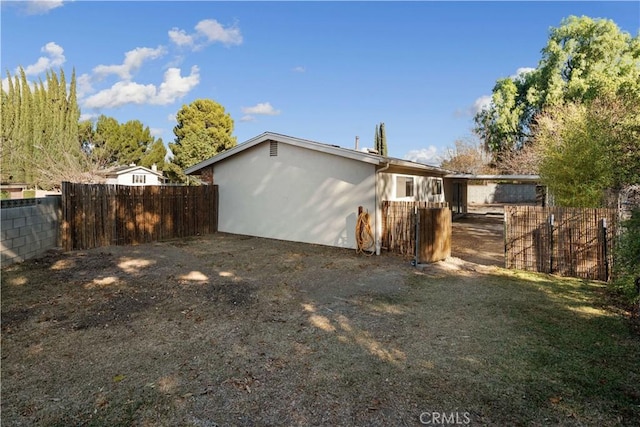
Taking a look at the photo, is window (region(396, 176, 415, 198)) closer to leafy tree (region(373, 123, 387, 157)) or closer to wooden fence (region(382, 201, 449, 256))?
wooden fence (region(382, 201, 449, 256))

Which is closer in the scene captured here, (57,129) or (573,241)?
(573,241)

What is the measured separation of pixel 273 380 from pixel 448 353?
1.91m

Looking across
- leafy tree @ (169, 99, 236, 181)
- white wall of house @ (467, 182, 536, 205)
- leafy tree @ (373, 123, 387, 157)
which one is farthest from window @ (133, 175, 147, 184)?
white wall of house @ (467, 182, 536, 205)

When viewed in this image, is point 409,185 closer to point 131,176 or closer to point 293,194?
point 293,194

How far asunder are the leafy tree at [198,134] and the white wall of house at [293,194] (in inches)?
787

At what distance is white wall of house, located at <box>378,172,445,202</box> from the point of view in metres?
10.2

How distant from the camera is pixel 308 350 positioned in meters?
3.86

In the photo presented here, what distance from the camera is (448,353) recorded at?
3758mm

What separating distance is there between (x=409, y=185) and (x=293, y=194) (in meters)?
4.25

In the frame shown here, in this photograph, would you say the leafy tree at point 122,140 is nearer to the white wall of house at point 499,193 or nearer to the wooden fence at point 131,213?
the wooden fence at point 131,213

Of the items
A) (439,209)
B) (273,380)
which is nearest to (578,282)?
(439,209)

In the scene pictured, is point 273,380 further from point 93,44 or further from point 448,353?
point 93,44

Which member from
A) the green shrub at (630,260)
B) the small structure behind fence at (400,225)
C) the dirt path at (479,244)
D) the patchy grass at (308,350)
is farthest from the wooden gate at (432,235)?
the green shrub at (630,260)

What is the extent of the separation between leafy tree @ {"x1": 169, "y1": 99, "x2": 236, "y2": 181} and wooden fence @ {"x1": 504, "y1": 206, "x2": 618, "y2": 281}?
28604mm
